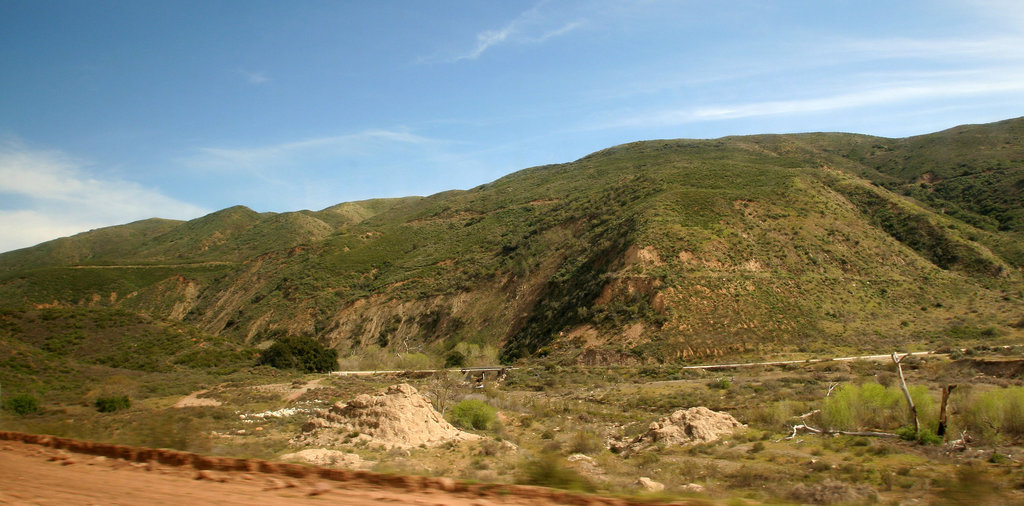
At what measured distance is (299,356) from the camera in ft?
142

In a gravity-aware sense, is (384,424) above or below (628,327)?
above

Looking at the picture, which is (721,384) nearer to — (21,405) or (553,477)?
(553,477)

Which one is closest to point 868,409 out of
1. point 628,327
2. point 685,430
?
point 685,430

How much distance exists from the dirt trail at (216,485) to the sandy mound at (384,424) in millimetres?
10001

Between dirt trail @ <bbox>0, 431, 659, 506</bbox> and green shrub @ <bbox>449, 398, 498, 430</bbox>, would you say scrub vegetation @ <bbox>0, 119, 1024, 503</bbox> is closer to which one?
green shrub @ <bbox>449, 398, 498, 430</bbox>

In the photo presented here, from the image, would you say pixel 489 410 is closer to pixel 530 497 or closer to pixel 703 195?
pixel 530 497

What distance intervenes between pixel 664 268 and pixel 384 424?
32.9 m

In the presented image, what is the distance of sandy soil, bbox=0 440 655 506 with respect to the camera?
4898 mm

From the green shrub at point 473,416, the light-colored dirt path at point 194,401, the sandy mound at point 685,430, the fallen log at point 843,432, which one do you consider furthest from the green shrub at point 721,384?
the light-colored dirt path at point 194,401

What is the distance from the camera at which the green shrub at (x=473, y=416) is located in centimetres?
2034

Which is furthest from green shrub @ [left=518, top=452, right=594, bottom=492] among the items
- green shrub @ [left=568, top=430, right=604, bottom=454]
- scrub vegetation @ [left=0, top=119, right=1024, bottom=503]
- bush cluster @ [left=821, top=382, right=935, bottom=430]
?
bush cluster @ [left=821, top=382, right=935, bottom=430]

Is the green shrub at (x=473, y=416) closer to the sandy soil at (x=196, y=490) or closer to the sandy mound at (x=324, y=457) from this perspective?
Result: the sandy mound at (x=324, y=457)

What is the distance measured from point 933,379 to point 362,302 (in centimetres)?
5925

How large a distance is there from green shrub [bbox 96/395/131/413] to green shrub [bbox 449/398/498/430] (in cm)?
1215
